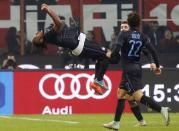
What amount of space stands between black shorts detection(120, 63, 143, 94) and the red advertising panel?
218 inches

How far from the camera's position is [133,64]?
17422 mm

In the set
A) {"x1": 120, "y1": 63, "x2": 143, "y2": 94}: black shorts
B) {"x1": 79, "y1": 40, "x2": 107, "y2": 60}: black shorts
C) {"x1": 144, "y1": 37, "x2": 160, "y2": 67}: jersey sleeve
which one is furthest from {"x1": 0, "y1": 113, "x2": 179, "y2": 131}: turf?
{"x1": 79, "y1": 40, "x2": 107, "y2": 60}: black shorts

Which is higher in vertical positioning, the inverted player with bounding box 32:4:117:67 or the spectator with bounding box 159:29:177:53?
the inverted player with bounding box 32:4:117:67

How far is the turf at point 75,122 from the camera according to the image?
17547 mm

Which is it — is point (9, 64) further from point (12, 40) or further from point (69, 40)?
point (69, 40)

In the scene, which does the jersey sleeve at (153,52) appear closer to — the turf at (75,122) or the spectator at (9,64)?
the turf at (75,122)

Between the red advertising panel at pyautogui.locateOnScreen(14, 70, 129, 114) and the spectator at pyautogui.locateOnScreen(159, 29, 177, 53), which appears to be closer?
the red advertising panel at pyautogui.locateOnScreen(14, 70, 129, 114)

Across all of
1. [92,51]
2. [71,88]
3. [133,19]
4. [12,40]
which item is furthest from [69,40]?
[12,40]

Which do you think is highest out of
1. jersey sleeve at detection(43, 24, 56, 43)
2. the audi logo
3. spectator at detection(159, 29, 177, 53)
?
jersey sleeve at detection(43, 24, 56, 43)

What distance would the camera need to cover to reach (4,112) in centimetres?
2273

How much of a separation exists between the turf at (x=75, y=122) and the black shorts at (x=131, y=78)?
804 mm

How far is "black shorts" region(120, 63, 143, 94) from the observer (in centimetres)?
1725

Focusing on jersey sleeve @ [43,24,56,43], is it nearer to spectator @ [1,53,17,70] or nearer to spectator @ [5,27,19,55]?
spectator @ [1,53,17,70]

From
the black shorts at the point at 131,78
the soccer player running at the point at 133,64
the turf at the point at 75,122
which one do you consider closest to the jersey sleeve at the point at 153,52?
the soccer player running at the point at 133,64
